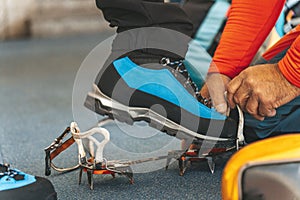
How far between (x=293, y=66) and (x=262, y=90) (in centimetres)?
6

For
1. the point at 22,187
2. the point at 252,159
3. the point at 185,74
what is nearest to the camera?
the point at 252,159

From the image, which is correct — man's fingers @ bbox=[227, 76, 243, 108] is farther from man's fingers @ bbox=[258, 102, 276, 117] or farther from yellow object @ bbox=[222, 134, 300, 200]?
yellow object @ bbox=[222, 134, 300, 200]

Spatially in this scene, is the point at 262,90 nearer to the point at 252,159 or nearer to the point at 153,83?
the point at 153,83

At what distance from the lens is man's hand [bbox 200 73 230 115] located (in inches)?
38.8

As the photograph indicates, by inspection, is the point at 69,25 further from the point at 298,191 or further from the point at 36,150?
the point at 298,191

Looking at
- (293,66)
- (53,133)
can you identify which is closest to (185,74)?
(293,66)

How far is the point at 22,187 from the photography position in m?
0.76

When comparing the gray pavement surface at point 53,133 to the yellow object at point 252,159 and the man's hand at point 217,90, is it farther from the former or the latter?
the yellow object at point 252,159

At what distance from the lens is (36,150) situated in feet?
4.01

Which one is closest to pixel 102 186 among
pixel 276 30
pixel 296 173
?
pixel 296 173

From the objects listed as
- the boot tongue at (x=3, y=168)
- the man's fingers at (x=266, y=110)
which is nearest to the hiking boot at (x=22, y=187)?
the boot tongue at (x=3, y=168)

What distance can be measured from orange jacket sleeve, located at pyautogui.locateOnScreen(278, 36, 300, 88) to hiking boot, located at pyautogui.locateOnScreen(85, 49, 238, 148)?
139 millimetres

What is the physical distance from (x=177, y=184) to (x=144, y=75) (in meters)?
0.19

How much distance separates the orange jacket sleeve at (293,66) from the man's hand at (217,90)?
0.13m
